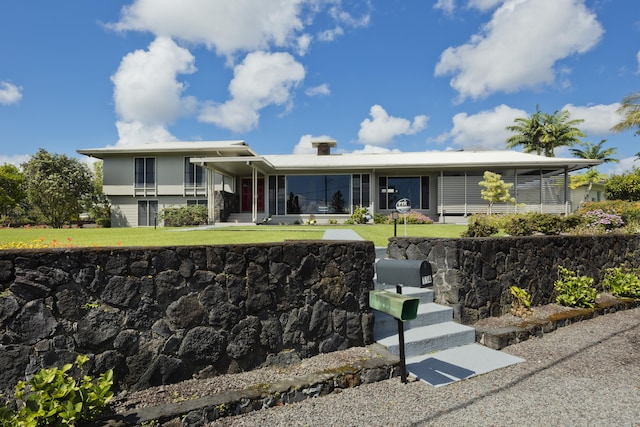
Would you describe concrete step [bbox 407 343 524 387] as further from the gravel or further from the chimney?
the chimney

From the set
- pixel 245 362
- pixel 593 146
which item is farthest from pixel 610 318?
pixel 593 146

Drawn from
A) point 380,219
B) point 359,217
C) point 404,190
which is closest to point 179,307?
point 359,217

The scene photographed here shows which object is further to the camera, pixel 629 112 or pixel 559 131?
pixel 559 131

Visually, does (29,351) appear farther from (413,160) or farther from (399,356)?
(413,160)

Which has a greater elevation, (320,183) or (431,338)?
(320,183)

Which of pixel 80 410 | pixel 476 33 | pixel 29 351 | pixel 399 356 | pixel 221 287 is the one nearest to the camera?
pixel 80 410

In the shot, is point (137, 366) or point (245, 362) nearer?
point (137, 366)

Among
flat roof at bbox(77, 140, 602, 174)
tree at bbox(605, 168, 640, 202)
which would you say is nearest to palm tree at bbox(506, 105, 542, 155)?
tree at bbox(605, 168, 640, 202)

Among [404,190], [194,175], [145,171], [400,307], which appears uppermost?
[145,171]

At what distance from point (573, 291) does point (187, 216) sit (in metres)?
16.9

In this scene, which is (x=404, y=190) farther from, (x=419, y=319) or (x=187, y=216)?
(x=419, y=319)

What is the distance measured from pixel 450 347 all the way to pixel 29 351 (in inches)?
170

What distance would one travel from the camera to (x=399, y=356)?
3750 mm

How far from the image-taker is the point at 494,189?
18703mm
